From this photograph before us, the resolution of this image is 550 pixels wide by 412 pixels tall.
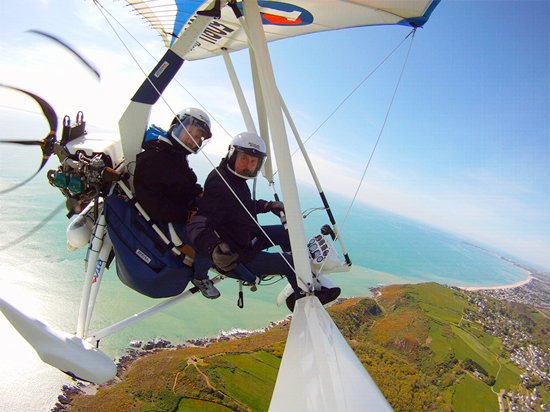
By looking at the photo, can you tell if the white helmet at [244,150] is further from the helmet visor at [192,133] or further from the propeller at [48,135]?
the propeller at [48,135]

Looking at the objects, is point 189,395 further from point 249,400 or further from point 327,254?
point 327,254

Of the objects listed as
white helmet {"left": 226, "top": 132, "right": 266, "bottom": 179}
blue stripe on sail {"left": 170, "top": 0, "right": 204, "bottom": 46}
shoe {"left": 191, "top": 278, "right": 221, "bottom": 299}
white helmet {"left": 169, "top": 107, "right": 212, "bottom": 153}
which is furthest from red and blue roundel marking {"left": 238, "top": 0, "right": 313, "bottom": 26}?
shoe {"left": 191, "top": 278, "right": 221, "bottom": 299}

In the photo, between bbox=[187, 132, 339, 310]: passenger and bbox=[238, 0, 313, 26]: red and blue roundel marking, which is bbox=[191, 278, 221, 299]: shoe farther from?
bbox=[238, 0, 313, 26]: red and blue roundel marking

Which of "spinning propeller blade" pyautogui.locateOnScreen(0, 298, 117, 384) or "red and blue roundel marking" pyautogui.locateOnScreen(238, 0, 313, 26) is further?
"red and blue roundel marking" pyautogui.locateOnScreen(238, 0, 313, 26)

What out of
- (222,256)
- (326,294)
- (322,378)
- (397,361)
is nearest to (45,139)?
(222,256)

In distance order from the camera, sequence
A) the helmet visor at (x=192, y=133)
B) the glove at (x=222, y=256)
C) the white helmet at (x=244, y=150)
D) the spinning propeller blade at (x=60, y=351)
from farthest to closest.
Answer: the helmet visor at (x=192, y=133)
the white helmet at (x=244, y=150)
the spinning propeller blade at (x=60, y=351)
the glove at (x=222, y=256)

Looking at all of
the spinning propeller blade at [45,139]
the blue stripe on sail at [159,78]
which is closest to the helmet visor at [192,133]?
the blue stripe on sail at [159,78]

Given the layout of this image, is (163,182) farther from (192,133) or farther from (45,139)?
(45,139)
